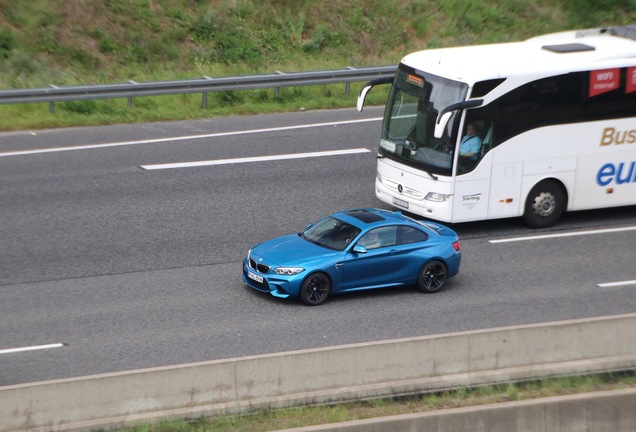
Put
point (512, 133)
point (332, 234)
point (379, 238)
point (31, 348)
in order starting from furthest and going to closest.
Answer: point (512, 133)
point (332, 234)
point (379, 238)
point (31, 348)

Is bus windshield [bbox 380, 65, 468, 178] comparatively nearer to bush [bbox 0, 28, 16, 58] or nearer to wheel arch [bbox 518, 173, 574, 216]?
wheel arch [bbox 518, 173, 574, 216]

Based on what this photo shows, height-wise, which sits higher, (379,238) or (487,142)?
(487,142)

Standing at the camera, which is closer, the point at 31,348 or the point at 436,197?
the point at 31,348

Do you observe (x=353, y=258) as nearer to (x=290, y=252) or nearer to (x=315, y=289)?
(x=315, y=289)

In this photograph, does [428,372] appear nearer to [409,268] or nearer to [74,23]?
[409,268]

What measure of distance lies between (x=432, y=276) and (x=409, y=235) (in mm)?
744

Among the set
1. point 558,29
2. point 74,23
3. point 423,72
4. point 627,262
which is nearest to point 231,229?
point 423,72

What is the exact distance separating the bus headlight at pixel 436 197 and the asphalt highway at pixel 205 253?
105 cm

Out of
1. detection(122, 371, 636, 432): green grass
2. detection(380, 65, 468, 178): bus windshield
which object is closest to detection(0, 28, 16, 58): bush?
detection(380, 65, 468, 178): bus windshield

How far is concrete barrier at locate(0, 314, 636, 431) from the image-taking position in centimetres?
1081

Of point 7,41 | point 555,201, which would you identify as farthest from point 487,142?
point 7,41

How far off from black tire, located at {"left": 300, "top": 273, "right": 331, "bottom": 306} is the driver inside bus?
429 cm

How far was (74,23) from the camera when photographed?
27922mm

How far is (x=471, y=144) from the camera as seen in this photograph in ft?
60.0
